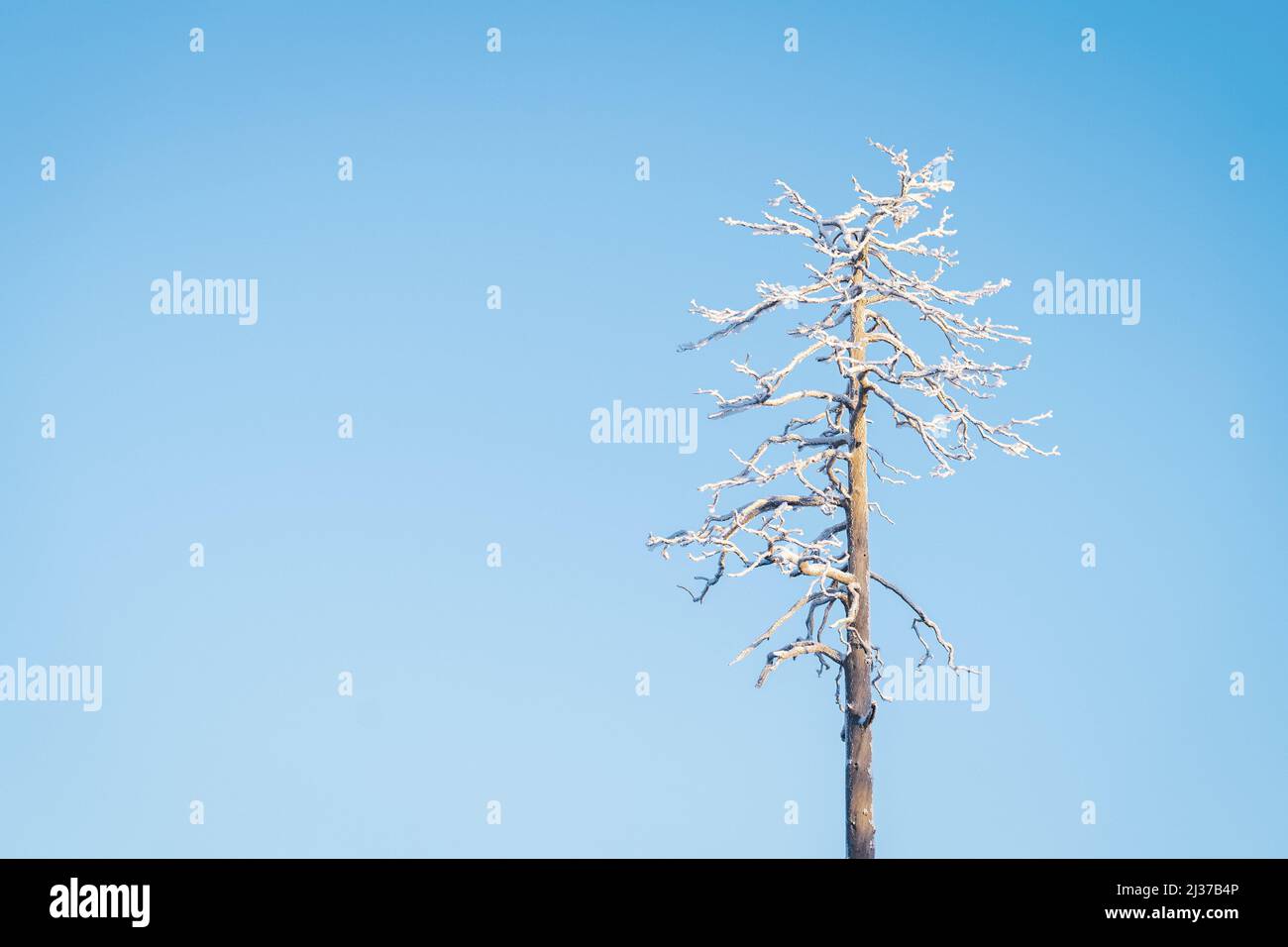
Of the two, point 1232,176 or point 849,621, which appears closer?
point 849,621

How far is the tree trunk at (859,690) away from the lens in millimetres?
20781

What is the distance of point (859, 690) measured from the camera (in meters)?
20.9

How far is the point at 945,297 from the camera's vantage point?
21.0 metres

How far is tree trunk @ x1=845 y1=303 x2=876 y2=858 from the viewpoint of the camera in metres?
20.8

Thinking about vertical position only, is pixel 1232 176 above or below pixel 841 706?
above
